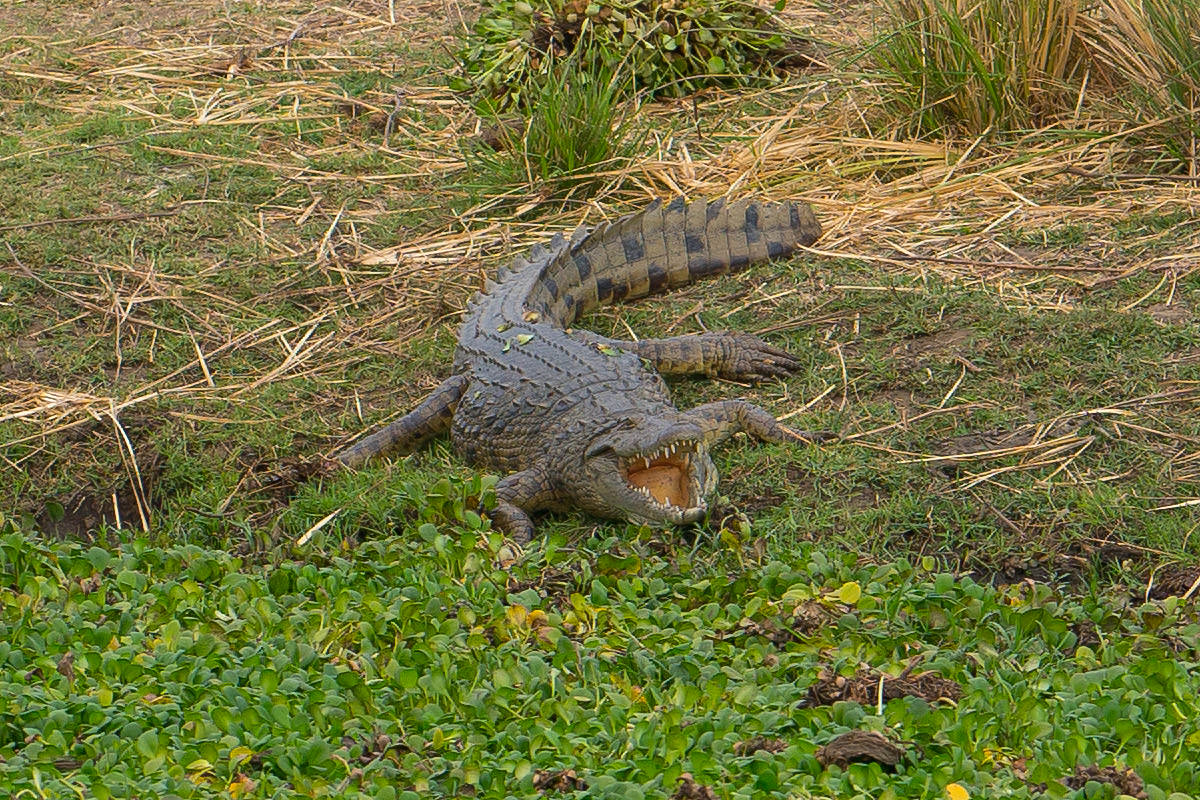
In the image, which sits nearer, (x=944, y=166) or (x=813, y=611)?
(x=813, y=611)

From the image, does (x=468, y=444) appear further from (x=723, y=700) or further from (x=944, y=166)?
(x=944, y=166)

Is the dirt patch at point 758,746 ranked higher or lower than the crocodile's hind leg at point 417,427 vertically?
higher

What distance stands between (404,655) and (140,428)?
2154 mm

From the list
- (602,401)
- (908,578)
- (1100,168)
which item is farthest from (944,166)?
(908,578)

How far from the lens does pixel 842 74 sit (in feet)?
24.2

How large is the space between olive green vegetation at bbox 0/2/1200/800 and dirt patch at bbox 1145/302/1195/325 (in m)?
0.02

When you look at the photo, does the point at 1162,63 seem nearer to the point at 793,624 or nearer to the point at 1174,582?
the point at 1174,582

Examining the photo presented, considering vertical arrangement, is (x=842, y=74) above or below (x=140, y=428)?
above

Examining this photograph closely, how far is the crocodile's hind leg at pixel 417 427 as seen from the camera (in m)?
5.05

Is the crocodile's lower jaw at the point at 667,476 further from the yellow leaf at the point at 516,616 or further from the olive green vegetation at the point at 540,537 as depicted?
the yellow leaf at the point at 516,616

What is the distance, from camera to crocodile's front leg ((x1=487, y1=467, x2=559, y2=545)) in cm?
457

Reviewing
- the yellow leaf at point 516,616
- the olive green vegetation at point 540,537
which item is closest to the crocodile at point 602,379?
the olive green vegetation at point 540,537

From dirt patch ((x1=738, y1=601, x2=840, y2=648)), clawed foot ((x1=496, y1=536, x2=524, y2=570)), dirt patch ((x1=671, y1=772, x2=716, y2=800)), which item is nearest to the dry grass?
dirt patch ((x1=738, y1=601, x2=840, y2=648))

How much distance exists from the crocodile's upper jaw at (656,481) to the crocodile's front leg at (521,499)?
0.68ft
